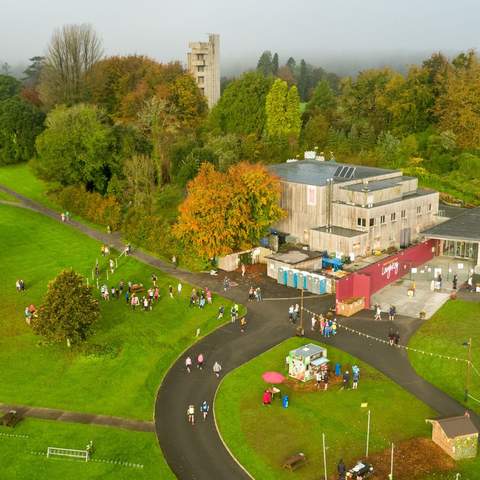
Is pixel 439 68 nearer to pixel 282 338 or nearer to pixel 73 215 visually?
pixel 73 215

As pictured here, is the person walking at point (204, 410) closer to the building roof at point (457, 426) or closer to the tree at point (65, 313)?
the tree at point (65, 313)

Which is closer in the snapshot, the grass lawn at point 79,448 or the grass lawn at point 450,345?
the grass lawn at point 79,448

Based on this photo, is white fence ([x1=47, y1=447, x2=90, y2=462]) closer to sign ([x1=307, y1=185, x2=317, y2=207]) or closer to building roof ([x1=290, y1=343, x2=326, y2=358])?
building roof ([x1=290, y1=343, x2=326, y2=358])

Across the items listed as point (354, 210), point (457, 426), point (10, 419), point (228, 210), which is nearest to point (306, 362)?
point (457, 426)

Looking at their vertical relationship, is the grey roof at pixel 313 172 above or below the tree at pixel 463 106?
below

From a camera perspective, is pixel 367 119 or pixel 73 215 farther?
pixel 367 119

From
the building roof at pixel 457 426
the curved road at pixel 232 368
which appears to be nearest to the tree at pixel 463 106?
the curved road at pixel 232 368

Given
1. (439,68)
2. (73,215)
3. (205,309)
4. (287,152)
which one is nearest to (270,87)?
(287,152)
